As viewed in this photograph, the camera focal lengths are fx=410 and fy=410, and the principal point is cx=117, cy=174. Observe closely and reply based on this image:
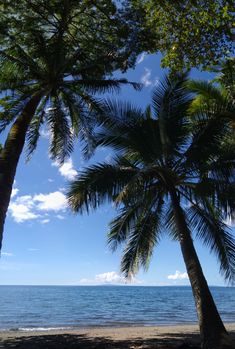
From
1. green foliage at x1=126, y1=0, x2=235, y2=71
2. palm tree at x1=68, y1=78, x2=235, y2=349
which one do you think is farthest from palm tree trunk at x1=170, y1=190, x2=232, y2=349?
green foliage at x1=126, y1=0, x2=235, y2=71

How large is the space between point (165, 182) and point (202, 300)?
3421mm

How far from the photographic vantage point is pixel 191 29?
899 cm

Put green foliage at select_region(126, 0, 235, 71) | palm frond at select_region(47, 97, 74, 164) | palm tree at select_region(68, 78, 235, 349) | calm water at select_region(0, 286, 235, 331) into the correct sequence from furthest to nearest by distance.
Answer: calm water at select_region(0, 286, 235, 331), palm frond at select_region(47, 97, 74, 164), palm tree at select_region(68, 78, 235, 349), green foliage at select_region(126, 0, 235, 71)

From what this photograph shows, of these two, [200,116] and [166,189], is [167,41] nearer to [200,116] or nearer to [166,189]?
[200,116]

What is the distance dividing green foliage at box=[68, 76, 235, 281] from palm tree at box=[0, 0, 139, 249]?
1.36 m

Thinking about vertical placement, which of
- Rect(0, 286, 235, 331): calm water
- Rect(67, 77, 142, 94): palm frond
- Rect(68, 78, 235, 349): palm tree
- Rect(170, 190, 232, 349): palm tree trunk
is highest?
Rect(67, 77, 142, 94): palm frond

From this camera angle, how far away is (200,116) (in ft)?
40.6

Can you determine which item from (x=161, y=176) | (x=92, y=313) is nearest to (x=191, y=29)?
(x=161, y=176)

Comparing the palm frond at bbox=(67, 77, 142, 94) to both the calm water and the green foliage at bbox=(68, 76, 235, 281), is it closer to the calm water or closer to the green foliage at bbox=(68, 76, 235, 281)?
the green foliage at bbox=(68, 76, 235, 281)

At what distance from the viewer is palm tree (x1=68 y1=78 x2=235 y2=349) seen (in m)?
11.2

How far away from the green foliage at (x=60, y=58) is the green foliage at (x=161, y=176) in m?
1.34

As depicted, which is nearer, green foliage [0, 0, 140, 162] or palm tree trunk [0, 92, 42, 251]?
palm tree trunk [0, 92, 42, 251]

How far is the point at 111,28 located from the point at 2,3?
3.12m

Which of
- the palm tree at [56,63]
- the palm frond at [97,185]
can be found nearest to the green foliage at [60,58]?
the palm tree at [56,63]
